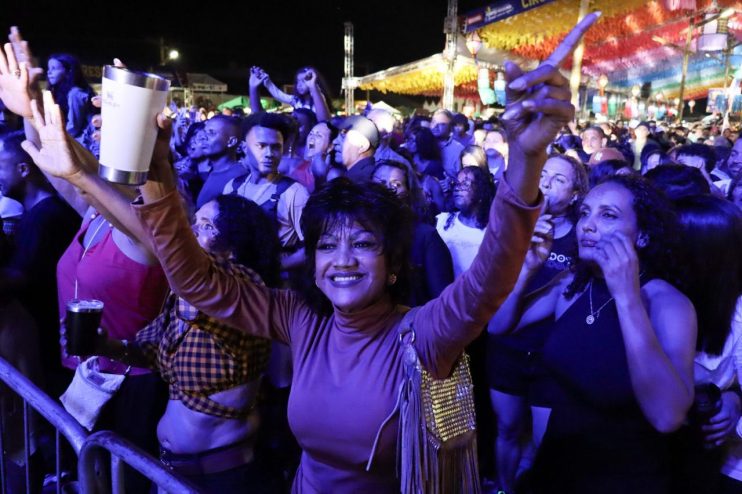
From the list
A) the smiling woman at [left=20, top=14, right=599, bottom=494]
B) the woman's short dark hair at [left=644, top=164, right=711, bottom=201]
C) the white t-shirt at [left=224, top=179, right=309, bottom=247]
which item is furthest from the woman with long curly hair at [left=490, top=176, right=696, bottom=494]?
the white t-shirt at [left=224, top=179, right=309, bottom=247]

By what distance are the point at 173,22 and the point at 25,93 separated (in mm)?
33959

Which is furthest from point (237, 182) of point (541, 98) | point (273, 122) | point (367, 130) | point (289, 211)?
point (541, 98)

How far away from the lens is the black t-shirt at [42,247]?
9.78 ft

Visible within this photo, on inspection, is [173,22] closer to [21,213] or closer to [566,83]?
[21,213]

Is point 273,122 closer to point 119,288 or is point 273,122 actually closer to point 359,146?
point 359,146

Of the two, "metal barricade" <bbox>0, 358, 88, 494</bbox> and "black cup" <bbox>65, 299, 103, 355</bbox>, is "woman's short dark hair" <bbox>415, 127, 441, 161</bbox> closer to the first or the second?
"black cup" <bbox>65, 299, 103, 355</bbox>

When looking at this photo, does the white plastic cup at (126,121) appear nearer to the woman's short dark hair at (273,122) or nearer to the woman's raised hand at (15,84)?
the woman's raised hand at (15,84)

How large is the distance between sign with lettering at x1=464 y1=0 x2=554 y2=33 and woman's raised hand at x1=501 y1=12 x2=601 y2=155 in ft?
55.5

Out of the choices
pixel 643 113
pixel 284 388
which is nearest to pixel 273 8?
pixel 643 113

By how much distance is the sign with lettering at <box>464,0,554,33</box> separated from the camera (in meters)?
16.9

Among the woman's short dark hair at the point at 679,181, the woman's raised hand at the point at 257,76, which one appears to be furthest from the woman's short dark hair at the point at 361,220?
the woman's raised hand at the point at 257,76

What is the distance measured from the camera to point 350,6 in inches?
1219

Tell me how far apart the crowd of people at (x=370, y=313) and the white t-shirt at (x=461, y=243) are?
1.15 feet

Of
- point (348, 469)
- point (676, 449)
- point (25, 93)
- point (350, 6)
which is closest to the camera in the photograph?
point (348, 469)
